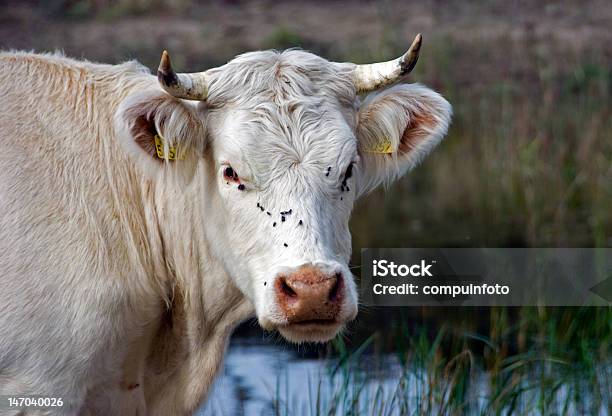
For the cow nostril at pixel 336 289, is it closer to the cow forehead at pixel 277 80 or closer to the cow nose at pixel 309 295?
the cow nose at pixel 309 295

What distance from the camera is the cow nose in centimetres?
462

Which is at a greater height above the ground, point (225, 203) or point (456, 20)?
point (456, 20)

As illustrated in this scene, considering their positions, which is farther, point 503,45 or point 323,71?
point 503,45

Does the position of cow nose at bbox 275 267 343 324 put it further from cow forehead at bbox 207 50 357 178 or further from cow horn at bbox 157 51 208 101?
cow horn at bbox 157 51 208 101

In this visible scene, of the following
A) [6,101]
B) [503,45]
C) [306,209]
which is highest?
[503,45]

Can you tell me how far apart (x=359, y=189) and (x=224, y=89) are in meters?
0.85

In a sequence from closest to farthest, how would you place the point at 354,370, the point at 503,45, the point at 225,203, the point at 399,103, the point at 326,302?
1. the point at 326,302
2. the point at 225,203
3. the point at 399,103
4. the point at 354,370
5. the point at 503,45

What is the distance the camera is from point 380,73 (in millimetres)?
5375

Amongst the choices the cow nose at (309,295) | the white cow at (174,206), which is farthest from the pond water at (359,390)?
the cow nose at (309,295)

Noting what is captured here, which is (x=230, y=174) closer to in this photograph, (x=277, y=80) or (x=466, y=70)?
(x=277, y=80)

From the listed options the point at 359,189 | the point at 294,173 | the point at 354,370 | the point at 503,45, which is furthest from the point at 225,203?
the point at 503,45

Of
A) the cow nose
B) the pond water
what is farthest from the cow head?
the pond water

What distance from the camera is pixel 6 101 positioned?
531 cm

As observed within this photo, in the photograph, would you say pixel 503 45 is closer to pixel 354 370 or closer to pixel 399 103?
pixel 354 370
